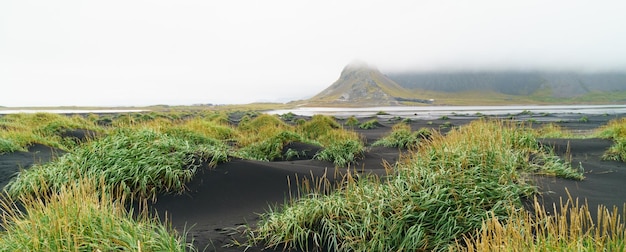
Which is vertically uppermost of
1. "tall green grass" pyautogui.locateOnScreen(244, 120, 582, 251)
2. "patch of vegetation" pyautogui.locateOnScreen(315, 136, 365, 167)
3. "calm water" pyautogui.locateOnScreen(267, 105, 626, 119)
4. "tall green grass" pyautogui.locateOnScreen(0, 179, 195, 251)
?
"tall green grass" pyautogui.locateOnScreen(0, 179, 195, 251)

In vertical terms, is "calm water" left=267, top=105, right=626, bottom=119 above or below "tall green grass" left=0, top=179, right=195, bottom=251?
below

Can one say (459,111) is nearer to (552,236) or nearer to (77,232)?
(552,236)

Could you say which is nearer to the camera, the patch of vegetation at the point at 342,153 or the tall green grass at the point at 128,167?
the tall green grass at the point at 128,167

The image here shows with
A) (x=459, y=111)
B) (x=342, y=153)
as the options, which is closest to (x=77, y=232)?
(x=342, y=153)

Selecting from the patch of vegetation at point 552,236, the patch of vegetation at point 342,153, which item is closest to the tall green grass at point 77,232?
the patch of vegetation at point 552,236

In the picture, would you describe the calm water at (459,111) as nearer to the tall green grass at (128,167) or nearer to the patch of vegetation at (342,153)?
the patch of vegetation at (342,153)

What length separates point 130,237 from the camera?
10.1 ft

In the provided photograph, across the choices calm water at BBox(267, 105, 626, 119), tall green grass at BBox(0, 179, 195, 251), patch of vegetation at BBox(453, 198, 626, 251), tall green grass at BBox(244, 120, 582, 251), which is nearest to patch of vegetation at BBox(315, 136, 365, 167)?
tall green grass at BBox(244, 120, 582, 251)

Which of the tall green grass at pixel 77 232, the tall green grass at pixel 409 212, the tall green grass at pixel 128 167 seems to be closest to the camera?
the tall green grass at pixel 77 232

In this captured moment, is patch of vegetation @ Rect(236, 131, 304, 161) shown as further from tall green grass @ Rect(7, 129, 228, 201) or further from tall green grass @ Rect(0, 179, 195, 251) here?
tall green grass @ Rect(0, 179, 195, 251)

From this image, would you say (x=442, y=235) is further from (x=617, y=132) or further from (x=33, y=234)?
(x=617, y=132)

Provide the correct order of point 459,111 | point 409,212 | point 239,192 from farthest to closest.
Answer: point 459,111 → point 239,192 → point 409,212

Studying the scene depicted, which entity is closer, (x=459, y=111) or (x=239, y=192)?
(x=239, y=192)

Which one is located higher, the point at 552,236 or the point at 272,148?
the point at 552,236
